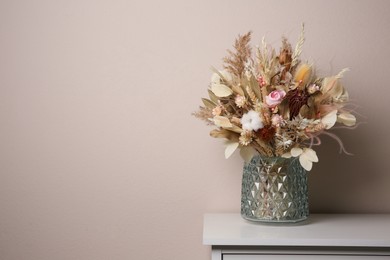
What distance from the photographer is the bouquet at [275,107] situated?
1.56 metres

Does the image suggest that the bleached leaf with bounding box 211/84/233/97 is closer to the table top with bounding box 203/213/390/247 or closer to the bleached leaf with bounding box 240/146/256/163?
the bleached leaf with bounding box 240/146/256/163

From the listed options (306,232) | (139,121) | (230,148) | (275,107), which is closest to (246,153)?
(230,148)

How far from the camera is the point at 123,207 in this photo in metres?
1.93

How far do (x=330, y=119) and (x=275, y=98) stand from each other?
163 millimetres

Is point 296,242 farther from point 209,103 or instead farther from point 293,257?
point 209,103

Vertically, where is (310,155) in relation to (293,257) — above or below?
above

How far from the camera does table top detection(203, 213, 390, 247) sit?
149cm

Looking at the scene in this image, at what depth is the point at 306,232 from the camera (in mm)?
1574

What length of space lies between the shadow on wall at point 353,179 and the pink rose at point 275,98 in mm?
454

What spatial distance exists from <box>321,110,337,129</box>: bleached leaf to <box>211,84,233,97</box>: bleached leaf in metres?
0.28

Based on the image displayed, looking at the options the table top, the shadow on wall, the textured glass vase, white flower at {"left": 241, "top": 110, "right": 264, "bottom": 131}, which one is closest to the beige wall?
the shadow on wall

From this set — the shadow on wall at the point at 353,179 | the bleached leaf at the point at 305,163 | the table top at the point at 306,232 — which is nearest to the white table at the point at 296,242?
the table top at the point at 306,232

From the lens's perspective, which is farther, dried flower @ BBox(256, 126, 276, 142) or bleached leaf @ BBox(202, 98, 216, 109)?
bleached leaf @ BBox(202, 98, 216, 109)

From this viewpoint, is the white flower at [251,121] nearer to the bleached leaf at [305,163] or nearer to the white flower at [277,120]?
the white flower at [277,120]
